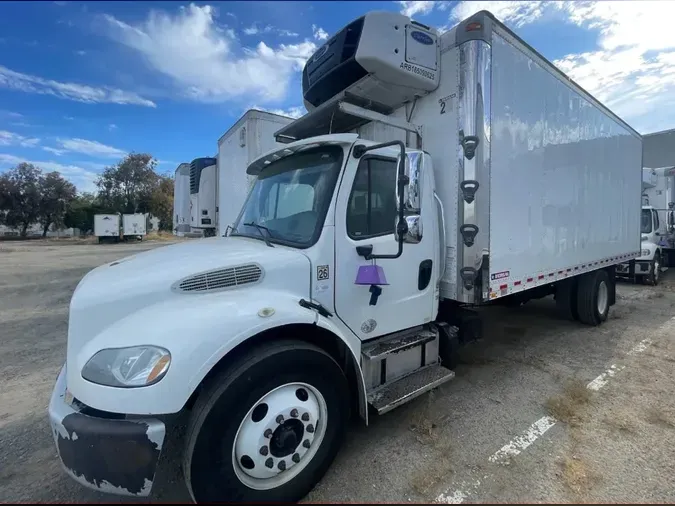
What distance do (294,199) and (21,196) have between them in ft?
188

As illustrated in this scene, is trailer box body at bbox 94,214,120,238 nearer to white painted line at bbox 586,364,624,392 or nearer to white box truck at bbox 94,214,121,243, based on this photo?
white box truck at bbox 94,214,121,243

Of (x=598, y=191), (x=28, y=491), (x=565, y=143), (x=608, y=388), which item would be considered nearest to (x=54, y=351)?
(x=28, y=491)

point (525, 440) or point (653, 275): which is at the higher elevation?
point (653, 275)

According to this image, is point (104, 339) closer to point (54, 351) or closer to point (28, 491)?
point (28, 491)

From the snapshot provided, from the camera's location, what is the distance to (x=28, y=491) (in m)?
2.47

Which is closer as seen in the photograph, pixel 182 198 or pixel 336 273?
pixel 336 273

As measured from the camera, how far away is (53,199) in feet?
151

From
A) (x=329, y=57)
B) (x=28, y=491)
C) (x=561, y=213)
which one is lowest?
(x=28, y=491)

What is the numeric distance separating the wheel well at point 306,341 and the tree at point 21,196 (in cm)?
5711

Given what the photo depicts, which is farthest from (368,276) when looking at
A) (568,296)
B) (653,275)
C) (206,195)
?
(653,275)

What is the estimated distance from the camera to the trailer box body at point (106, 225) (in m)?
34.6

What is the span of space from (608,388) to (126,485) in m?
4.59

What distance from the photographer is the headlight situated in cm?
187

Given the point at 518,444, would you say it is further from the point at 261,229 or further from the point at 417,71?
the point at 417,71
